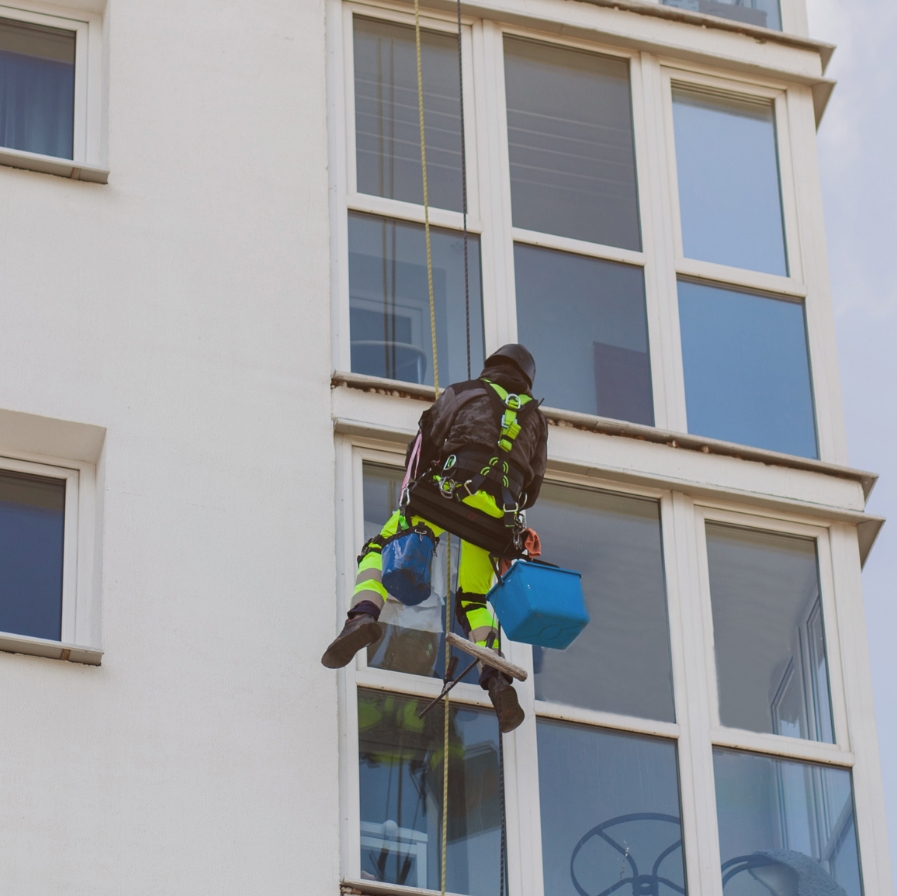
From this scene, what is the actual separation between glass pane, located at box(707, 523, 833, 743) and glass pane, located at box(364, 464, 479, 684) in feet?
4.33

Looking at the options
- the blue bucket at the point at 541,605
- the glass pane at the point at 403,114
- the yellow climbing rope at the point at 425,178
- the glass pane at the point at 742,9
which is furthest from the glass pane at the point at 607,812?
the glass pane at the point at 742,9

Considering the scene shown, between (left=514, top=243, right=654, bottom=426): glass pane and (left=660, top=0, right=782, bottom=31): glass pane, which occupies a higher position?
(left=660, top=0, right=782, bottom=31): glass pane

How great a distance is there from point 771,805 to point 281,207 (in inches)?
146

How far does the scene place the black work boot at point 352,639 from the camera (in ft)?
31.3

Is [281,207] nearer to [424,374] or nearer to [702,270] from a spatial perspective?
[424,374]

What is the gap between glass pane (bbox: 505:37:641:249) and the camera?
12055 millimetres

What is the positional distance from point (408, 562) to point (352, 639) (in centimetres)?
53

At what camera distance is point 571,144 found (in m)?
12.3

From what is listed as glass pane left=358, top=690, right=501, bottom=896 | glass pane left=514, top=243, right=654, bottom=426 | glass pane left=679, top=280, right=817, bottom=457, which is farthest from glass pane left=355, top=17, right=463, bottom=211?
glass pane left=358, top=690, right=501, bottom=896

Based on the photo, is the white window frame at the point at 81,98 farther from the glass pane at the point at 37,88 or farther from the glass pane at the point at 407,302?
the glass pane at the point at 407,302

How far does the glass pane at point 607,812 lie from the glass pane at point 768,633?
1.71ft

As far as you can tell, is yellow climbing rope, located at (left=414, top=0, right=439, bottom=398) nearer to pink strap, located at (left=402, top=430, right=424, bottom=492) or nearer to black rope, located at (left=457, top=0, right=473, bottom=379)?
black rope, located at (left=457, top=0, right=473, bottom=379)

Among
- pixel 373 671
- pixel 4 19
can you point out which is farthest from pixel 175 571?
pixel 4 19

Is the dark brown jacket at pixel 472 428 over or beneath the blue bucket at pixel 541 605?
over
